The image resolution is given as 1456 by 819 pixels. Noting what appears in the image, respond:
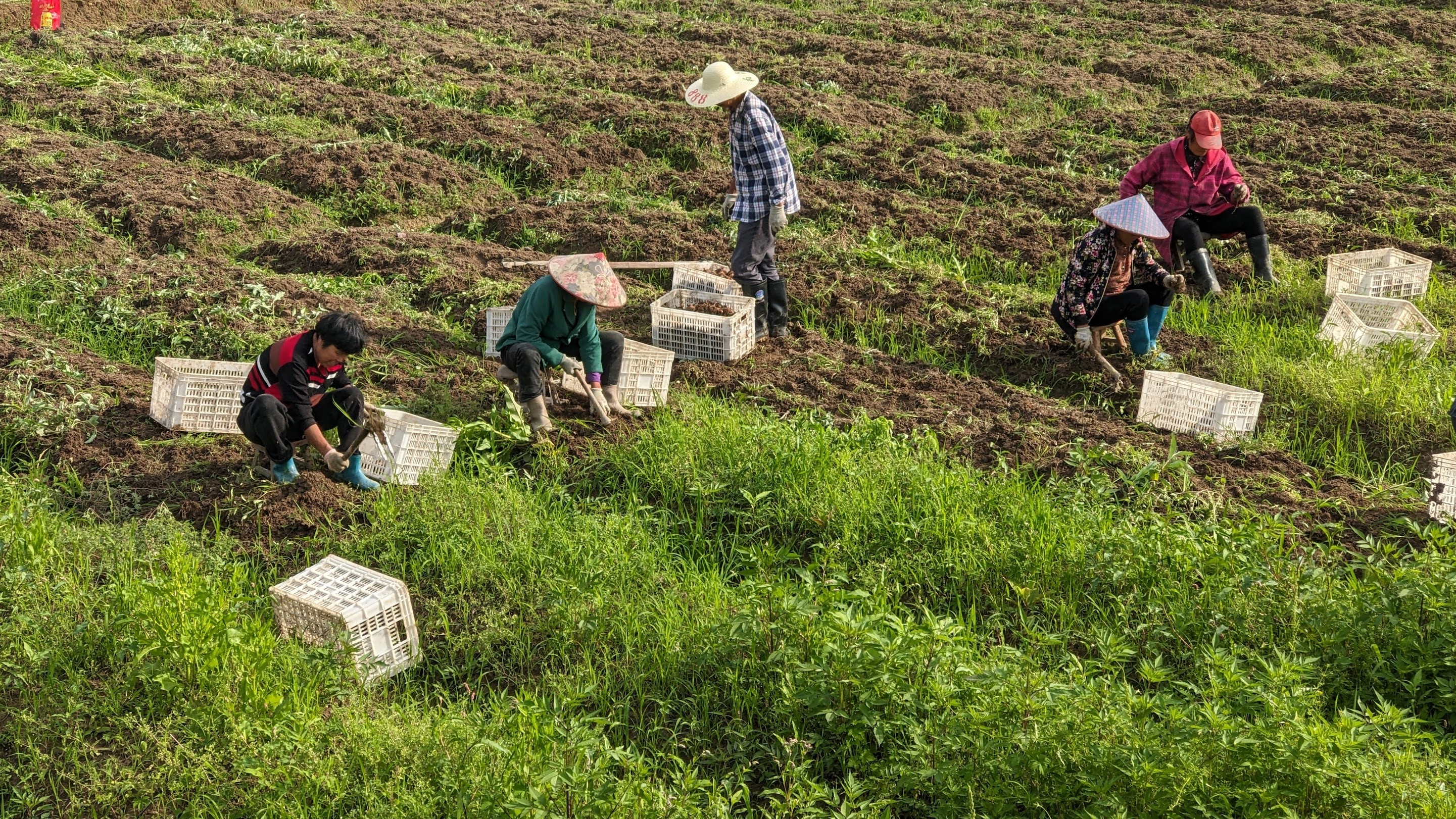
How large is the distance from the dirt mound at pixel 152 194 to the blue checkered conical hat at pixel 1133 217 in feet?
20.4

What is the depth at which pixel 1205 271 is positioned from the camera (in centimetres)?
812

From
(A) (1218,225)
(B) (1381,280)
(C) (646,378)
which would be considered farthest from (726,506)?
(B) (1381,280)

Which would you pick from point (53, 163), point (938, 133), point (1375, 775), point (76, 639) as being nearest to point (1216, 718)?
point (1375, 775)

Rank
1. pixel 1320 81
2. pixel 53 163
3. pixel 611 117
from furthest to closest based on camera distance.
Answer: pixel 1320 81 → pixel 611 117 → pixel 53 163

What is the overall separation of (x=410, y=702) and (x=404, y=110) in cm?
880

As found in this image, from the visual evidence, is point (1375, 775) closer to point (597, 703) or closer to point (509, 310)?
point (597, 703)

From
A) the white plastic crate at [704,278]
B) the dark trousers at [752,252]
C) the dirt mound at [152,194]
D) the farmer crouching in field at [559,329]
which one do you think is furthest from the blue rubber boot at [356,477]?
the dirt mound at [152,194]

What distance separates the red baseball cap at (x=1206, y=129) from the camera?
781 centimetres

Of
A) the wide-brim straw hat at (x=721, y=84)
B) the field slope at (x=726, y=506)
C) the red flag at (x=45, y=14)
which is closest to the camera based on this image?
the field slope at (x=726, y=506)

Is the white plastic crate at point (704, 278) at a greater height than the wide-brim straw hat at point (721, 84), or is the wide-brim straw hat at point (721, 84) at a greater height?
the wide-brim straw hat at point (721, 84)

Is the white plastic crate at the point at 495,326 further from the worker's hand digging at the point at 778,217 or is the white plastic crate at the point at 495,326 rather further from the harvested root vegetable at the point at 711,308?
the worker's hand digging at the point at 778,217

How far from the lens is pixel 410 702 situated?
4.39 meters

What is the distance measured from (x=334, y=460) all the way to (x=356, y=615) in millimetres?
1276

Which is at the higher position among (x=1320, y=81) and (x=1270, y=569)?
(x=1320, y=81)
